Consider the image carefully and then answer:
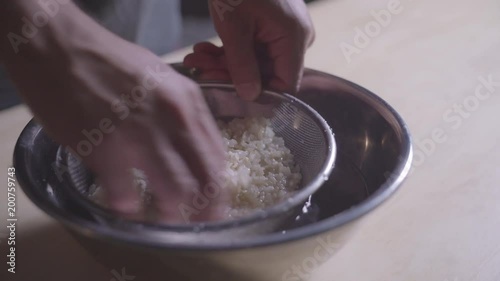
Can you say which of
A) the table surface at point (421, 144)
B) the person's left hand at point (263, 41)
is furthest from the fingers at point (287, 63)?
the table surface at point (421, 144)

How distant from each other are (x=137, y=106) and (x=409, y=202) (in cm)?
40

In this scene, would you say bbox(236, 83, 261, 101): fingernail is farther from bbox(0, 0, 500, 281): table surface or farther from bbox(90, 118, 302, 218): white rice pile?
bbox(0, 0, 500, 281): table surface

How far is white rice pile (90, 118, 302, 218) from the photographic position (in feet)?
1.98

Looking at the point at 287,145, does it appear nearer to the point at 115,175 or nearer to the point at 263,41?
the point at 263,41

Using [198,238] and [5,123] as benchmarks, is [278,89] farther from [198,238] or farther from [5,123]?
[5,123]

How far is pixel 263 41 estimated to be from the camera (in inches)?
28.7

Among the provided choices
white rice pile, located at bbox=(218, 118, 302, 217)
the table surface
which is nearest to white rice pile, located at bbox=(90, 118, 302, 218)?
white rice pile, located at bbox=(218, 118, 302, 217)

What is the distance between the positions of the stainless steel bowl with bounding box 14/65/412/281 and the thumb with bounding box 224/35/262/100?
93 mm

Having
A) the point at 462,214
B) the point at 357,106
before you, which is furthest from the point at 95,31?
the point at 462,214

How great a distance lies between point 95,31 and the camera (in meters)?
0.49

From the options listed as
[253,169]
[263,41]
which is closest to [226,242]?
[253,169]

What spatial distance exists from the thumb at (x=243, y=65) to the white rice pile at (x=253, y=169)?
0.05 metres

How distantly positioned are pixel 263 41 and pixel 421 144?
292 mm

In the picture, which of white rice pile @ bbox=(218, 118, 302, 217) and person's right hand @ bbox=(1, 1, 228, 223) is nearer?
person's right hand @ bbox=(1, 1, 228, 223)
